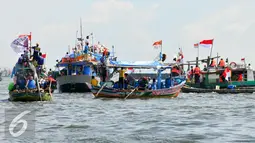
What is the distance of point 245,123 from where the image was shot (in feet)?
78.2

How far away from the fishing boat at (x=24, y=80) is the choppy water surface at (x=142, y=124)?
1916 mm

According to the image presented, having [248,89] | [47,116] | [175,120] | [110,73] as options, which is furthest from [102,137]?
[110,73]

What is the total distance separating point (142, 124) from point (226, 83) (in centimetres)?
2883

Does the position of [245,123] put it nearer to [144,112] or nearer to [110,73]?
[144,112]

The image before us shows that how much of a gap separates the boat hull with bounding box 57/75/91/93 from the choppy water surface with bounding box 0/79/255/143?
2003 centimetres

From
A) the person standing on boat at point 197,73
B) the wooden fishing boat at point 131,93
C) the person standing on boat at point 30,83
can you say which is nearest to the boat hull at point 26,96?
the person standing on boat at point 30,83

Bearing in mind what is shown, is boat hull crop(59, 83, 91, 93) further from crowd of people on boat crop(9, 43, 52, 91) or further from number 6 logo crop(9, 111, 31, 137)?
number 6 logo crop(9, 111, 31, 137)

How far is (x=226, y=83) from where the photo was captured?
167 feet

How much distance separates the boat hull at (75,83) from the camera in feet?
175

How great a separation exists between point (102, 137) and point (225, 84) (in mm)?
32847

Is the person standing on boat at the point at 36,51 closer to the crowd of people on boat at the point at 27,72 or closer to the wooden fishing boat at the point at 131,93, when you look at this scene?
the crowd of people on boat at the point at 27,72

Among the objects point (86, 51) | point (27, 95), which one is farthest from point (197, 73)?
point (27, 95)

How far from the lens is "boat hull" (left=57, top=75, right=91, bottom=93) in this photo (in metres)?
53.2

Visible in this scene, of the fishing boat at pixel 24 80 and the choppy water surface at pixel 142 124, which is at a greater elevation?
the fishing boat at pixel 24 80
